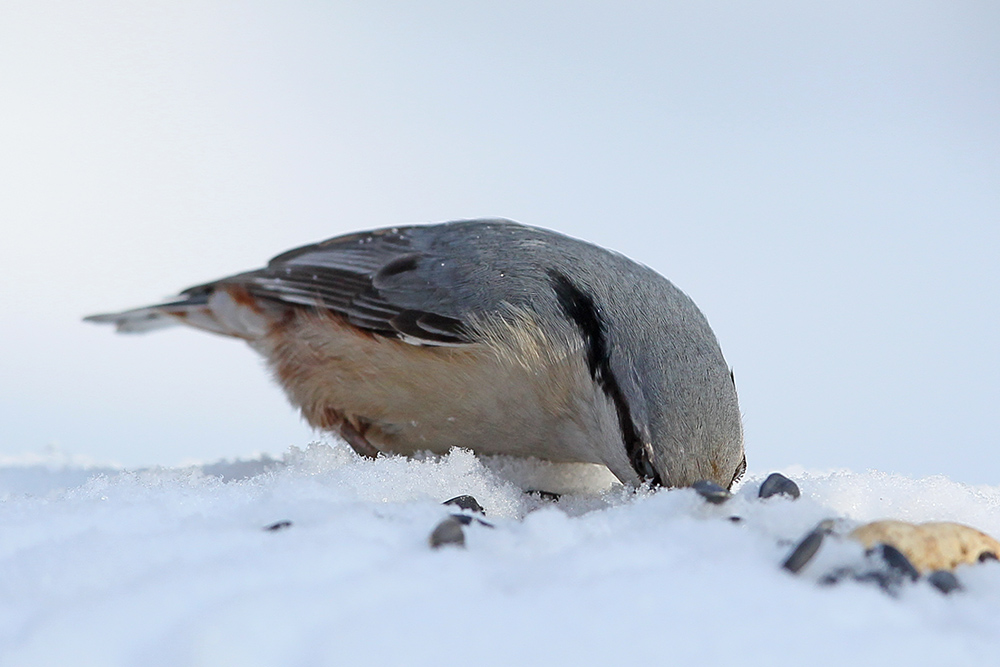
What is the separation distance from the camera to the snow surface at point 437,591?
Answer: 1397 mm

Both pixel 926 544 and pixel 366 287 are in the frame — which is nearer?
pixel 926 544

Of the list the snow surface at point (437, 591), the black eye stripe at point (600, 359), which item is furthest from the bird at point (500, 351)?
the snow surface at point (437, 591)

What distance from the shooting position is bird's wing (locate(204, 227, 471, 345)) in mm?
3132

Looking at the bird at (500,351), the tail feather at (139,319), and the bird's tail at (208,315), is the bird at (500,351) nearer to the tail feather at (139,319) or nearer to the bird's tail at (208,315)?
the bird's tail at (208,315)

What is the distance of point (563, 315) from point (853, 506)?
3.56ft

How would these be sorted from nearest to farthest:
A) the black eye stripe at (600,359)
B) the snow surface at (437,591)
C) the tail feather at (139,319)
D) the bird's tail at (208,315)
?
1. the snow surface at (437,591)
2. the black eye stripe at (600,359)
3. the bird's tail at (208,315)
4. the tail feather at (139,319)

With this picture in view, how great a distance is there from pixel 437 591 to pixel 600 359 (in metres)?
1.38

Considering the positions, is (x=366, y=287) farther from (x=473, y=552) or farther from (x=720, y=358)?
(x=473, y=552)

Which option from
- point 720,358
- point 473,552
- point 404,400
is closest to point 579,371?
point 720,358

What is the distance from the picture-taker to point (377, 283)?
11.2ft

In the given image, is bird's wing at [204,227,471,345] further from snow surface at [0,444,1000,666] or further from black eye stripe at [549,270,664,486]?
snow surface at [0,444,1000,666]

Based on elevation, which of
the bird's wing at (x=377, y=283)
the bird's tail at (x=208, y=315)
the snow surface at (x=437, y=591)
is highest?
the bird's wing at (x=377, y=283)

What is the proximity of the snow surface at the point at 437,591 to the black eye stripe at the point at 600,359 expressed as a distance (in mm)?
446

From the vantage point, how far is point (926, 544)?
1.80m
